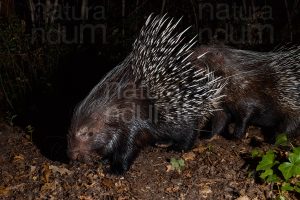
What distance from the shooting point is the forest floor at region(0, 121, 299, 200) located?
14.1 feet

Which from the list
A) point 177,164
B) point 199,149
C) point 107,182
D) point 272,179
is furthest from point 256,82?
point 107,182

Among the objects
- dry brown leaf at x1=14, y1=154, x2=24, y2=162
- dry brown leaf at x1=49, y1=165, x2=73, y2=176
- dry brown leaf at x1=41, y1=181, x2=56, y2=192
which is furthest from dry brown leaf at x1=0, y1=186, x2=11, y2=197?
dry brown leaf at x1=14, y1=154, x2=24, y2=162

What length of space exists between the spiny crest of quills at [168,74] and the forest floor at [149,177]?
568 mm

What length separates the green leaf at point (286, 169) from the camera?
12.4 ft

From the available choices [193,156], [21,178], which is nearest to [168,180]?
[193,156]

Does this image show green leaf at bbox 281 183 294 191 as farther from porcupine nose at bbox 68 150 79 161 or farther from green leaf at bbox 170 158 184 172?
porcupine nose at bbox 68 150 79 161

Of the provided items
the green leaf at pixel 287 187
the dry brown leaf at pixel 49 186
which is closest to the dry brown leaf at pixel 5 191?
the dry brown leaf at pixel 49 186

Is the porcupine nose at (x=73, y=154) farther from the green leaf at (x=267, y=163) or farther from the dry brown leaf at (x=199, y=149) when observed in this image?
the green leaf at (x=267, y=163)

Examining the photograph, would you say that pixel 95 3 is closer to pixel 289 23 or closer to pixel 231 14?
pixel 231 14

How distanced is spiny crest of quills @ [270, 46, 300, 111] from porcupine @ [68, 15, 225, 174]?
3.06ft

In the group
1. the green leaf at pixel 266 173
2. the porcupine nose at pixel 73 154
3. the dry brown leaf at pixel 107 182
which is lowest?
the dry brown leaf at pixel 107 182

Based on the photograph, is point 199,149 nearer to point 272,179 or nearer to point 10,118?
point 272,179

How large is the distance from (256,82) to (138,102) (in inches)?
57.4

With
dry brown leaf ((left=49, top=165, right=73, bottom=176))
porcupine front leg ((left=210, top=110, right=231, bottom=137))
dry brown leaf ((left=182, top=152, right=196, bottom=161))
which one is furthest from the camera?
porcupine front leg ((left=210, top=110, right=231, bottom=137))
